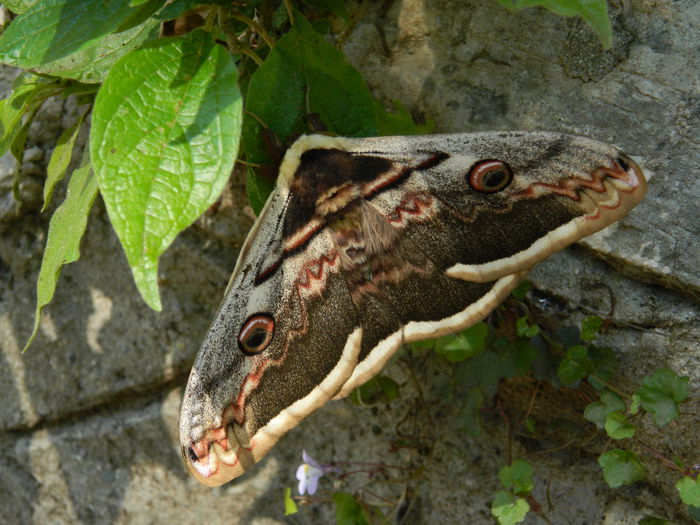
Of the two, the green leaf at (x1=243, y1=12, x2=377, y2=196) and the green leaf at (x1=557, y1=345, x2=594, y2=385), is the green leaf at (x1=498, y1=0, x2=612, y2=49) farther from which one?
the green leaf at (x1=557, y1=345, x2=594, y2=385)

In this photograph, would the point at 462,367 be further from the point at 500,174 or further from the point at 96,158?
the point at 96,158

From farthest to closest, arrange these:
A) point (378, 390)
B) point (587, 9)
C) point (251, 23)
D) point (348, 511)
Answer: point (378, 390)
point (348, 511)
point (251, 23)
point (587, 9)

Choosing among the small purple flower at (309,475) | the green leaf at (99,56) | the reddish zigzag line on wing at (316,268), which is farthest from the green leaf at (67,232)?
the small purple flower at (309,475)

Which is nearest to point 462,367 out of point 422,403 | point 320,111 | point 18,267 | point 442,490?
point 422,403

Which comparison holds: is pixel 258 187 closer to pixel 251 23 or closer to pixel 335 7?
pixel 251 23

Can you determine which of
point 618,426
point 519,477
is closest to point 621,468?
point 618,426

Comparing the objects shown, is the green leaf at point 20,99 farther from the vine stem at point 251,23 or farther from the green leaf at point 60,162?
the vine stem at point 251,23

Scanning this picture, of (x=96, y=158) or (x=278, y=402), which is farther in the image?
(x=278, y=402)
